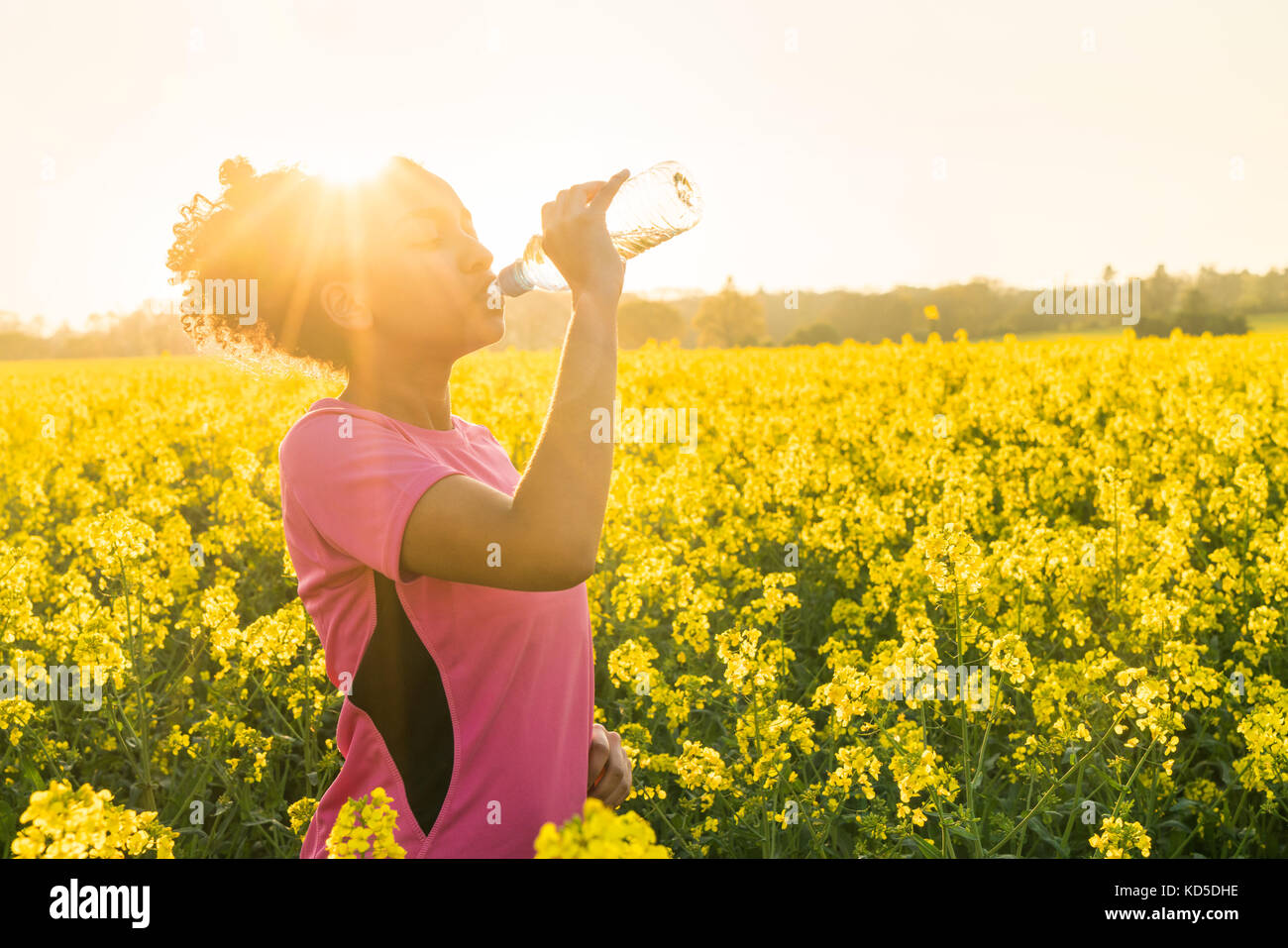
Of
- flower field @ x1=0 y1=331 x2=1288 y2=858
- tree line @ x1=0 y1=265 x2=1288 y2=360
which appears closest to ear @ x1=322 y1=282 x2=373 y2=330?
flower field @ x1=0 y1=331 x2=1288 y2=858

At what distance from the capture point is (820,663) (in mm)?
4781

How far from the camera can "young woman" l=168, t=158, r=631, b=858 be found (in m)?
1.25

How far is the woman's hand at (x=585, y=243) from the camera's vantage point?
4.33ft

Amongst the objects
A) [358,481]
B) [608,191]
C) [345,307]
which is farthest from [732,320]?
[358,481]

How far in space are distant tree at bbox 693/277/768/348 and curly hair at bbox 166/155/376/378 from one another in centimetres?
2955

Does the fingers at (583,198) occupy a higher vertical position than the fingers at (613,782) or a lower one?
higher

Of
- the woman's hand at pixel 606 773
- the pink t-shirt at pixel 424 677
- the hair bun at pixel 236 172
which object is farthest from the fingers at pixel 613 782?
the hair bun at pixel 236 172

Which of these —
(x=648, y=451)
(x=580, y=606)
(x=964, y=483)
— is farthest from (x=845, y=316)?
(x=580, y=606)

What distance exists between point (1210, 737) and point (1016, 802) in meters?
1.00

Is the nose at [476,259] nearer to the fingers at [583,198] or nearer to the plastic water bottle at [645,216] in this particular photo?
the fingers at [583,198]

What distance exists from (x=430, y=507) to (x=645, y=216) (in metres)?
1.34

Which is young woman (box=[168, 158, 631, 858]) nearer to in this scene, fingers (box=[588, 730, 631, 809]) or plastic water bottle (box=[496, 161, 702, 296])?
fingers (box=[588, 730, 631, 809])
